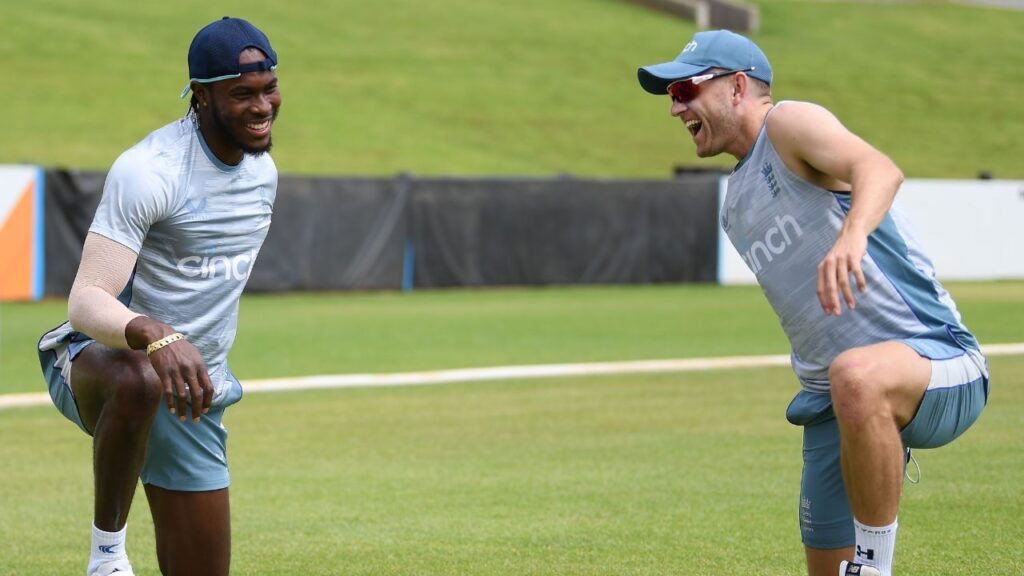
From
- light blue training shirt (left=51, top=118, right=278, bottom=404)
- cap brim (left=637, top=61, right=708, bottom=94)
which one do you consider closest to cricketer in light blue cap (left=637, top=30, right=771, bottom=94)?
cap brim (left=637, top=61, right=708, bottom=94)

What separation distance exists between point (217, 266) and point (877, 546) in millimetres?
2419

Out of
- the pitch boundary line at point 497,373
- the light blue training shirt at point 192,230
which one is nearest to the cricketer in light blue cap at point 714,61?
the light blue training shirt at point 192,230

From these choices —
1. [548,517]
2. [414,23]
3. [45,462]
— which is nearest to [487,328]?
[45,462]

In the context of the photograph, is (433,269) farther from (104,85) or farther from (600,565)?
(600,565)

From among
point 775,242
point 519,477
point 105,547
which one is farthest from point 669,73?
point 519,477

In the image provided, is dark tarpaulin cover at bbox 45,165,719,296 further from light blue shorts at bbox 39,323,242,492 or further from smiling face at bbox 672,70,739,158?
smiling face at bbox 672,70,739,158

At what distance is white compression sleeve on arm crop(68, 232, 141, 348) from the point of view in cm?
500

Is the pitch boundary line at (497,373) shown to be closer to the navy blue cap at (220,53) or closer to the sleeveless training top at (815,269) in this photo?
the navy blue cap at (220,53)

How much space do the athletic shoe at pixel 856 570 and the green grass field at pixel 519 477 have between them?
1.58m

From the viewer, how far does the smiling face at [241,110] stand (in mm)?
5375

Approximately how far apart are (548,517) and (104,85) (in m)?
33.1

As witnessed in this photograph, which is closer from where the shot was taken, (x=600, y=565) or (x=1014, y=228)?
(x=600, y=565)

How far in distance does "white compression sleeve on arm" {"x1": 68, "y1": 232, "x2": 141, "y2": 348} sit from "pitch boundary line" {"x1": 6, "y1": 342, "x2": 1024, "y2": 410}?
803 centimetres

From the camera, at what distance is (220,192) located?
216 inches
